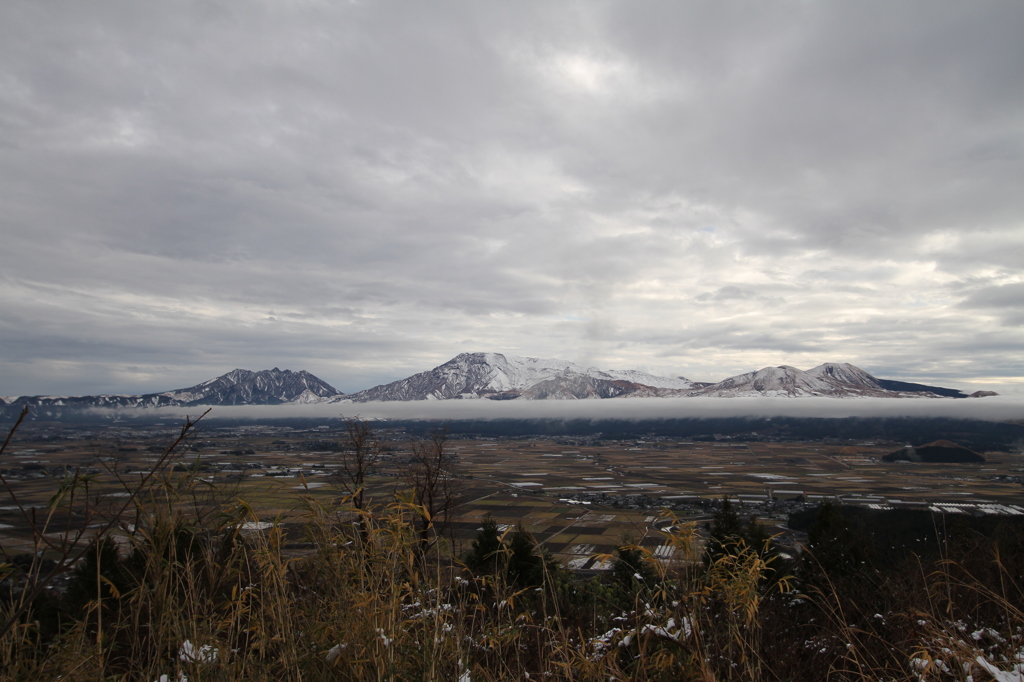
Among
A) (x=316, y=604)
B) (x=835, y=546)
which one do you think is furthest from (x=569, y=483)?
(x=316, y=604)

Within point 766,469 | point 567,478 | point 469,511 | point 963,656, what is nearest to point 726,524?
point 963,656

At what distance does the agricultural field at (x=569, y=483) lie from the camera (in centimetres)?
323

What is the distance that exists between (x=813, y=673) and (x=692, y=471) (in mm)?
107546

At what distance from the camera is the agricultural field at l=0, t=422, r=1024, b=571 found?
3229 mm

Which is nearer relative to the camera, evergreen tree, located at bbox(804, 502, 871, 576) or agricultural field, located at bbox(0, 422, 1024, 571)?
agricultural field, located at bbox(0, 422, 1024, 571)

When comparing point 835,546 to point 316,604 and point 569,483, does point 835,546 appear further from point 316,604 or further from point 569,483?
point 569,483

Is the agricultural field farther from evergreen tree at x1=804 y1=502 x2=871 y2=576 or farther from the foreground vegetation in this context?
evergreen tree at x1=804 y1=502 x2=871 y2=576

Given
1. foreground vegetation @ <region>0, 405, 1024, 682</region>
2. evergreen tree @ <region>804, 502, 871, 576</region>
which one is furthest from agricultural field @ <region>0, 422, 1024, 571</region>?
evergreen tree @ <region>804, 502, 871, 576</region>

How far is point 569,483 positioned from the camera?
83.3m

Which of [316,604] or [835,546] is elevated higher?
[316,604]

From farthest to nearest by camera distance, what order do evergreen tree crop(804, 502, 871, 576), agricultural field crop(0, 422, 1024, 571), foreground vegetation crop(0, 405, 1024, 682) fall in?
evergreen tree crop(804, 502, 871, 576)
agricultural field crop(0, 422, 1024, 571)
foreground vegetation crop(0, 405, 1024, 682)

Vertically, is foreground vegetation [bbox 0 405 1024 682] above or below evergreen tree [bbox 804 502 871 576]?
above

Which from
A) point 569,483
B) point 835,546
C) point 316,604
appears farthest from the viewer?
point 569,483

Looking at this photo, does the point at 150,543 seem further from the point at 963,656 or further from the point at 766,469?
the point at 766,469
